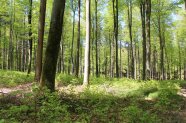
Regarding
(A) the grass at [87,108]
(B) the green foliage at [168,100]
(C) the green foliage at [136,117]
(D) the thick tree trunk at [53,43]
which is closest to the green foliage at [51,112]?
(A) the grass at [87,108]

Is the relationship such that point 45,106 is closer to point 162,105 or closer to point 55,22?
point 55,22

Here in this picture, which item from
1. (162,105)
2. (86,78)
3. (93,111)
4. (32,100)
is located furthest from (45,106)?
(86,78)

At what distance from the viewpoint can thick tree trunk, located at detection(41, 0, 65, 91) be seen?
891cm

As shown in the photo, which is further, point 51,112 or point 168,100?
point 168,100

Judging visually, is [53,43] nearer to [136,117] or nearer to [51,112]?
[51,112]

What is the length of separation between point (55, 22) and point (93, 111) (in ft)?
11.0

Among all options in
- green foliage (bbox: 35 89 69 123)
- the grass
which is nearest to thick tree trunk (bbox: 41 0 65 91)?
the grass

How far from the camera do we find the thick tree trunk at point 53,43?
891cm

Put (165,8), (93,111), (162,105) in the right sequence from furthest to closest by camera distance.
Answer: (165,8), (162,105), (93,111)

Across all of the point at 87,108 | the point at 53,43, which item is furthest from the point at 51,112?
the point at 53,43

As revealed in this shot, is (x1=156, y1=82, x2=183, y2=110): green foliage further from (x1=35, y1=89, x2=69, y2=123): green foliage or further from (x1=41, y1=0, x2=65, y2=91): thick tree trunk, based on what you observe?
(x1=41, y1=0, x2=65, y2=91): thick tree trunk

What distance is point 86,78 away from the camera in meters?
14.6

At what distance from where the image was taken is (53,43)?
8.98 metres

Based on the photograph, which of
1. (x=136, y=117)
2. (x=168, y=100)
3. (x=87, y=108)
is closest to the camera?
(x=136, y=117)
